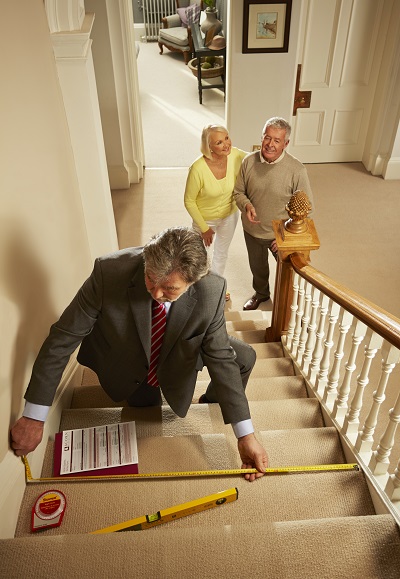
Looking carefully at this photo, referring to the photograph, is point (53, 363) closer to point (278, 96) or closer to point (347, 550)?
point (347, 550)

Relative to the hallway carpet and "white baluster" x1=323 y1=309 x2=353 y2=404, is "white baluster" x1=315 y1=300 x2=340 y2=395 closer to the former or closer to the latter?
"white baluster" x1=323 y1=309 x2=353 y2=404

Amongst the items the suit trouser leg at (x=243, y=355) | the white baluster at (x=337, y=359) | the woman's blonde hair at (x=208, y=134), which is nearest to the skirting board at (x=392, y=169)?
the woman's blonde hair at (x=208, y=134)

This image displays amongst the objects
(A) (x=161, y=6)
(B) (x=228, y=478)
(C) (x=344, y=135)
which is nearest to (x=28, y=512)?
(B) (x=228, y=478)

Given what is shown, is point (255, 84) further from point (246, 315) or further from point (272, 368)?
point (272, 368)

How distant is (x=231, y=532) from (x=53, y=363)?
863 millimetres

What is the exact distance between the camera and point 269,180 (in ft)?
10.6

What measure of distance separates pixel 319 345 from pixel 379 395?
663mm

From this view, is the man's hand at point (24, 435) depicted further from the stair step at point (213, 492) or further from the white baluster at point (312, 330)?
the white baluster at point (312, 330)

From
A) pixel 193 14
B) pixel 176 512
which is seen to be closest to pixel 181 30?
pixel 193 14

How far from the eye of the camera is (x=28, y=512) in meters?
1.82

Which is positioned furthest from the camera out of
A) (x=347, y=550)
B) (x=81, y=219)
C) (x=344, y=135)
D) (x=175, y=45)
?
(x=175, y=45)

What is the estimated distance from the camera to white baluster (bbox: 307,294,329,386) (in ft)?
7.64

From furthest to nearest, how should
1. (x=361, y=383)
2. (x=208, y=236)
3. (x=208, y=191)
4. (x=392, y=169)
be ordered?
(x=392, y=169) < (x=208, y=236) < (x=208, y=191) < (x=361, y=383)

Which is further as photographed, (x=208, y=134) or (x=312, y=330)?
(x=208, y=134)
